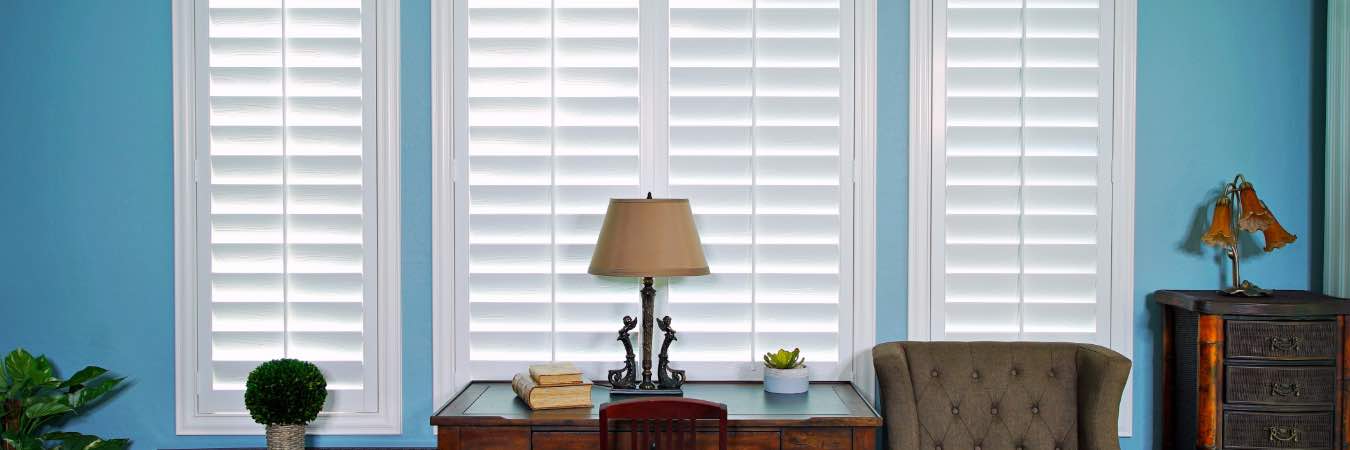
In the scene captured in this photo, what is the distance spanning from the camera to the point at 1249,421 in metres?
2.83

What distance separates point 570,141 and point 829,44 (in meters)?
0.87

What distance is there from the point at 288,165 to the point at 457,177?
535mm

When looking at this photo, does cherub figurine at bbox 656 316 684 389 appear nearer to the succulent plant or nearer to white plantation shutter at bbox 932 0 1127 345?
the succulent plant

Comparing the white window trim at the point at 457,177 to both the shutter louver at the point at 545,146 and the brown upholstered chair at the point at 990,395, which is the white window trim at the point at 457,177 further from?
the brown upholstered chair at the point at 990,395

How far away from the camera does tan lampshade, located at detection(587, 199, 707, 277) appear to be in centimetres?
275

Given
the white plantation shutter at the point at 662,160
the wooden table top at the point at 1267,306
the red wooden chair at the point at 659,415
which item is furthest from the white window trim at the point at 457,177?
the wooden table top at the point at 1267,306

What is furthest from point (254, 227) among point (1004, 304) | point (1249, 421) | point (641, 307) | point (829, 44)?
point (1249, 421)

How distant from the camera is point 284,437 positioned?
9.62 ft

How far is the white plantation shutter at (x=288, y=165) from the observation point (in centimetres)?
313

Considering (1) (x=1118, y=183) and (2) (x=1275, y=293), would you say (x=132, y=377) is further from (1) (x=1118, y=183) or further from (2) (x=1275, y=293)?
(2) (x=1275, y=293)

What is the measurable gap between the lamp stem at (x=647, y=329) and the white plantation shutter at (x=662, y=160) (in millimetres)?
219

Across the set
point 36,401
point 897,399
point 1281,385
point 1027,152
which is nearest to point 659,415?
point 897,399

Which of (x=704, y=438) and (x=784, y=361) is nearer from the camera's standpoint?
(x=704, y=438)

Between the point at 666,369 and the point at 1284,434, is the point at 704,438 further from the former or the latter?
the point at 1284,434
